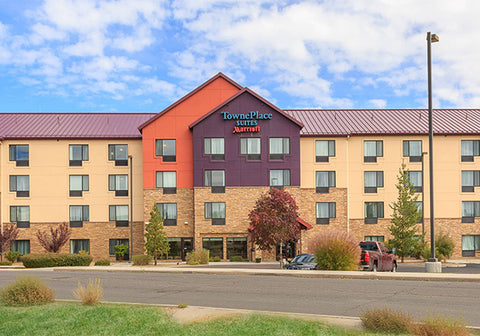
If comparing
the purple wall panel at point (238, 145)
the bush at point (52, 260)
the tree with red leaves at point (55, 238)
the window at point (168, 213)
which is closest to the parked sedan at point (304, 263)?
the bush at point (52, 260)

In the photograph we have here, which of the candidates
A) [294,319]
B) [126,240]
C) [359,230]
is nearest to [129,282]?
[294,319]

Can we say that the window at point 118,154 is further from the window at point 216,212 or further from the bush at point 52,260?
the bush at point 52,260

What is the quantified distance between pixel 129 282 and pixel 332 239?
30.7 ft

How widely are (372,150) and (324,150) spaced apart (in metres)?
4.68

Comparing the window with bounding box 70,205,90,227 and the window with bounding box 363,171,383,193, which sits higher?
the window with bounding box 363,171,383,193

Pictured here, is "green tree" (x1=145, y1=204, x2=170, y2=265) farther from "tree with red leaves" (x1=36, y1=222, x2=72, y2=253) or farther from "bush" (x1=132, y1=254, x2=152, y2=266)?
"tree with red leaves" (x1=36, y1=222, x2=72, y2=253)

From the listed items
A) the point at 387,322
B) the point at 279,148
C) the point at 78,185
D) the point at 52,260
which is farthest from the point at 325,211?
the point at 387,322

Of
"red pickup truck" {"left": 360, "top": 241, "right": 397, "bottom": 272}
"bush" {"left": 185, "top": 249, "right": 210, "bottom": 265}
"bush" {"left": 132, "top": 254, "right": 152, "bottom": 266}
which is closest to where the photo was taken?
"red pickup truck" {"left": 360, "top": 241, "right": 397, "bottom": 272}

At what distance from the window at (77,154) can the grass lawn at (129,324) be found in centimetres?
3709

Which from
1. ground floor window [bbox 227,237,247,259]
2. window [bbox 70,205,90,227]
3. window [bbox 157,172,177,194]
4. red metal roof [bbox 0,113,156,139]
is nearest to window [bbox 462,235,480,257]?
ground floor window [bbox 227,237,247,259]

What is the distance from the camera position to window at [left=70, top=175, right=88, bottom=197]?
1914 inches

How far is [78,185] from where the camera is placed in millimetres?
48719

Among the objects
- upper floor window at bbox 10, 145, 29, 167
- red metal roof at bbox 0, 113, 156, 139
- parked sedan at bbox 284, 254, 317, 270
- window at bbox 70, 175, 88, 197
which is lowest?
parked sedan at bbox 284, 254, 317, 270

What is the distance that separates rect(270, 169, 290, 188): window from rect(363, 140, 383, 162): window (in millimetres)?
8240
